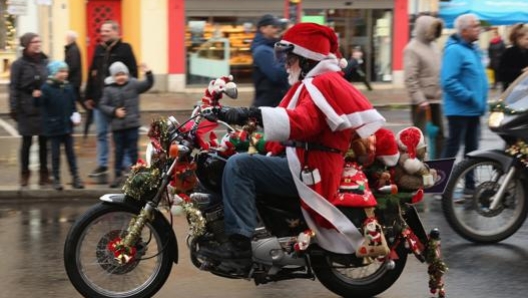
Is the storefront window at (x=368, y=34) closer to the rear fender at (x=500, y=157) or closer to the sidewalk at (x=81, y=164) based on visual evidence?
the sidewalk at (x=81, y=164)

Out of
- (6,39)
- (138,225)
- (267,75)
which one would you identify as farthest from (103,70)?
(6,39)

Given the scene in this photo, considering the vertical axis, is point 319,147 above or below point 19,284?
above

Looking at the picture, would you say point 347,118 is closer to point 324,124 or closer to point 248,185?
point 324,124

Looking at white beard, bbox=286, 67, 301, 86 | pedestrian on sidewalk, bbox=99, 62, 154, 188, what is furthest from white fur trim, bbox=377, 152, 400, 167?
pedestrian on sidewalk, bbox=99, 62, 154, 188

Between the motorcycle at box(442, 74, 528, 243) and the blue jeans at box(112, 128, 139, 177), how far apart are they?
3.86 meters

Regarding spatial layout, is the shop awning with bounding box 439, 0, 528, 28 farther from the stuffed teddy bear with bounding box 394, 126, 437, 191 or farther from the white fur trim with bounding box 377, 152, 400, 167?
the white fur trim with bounding box 377, 152, 400, 167

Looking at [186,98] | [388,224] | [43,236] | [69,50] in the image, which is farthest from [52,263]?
[186,98]

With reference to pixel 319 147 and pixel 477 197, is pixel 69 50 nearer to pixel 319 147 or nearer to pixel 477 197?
pixel 477 197

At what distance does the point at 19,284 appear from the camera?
19.1 ft

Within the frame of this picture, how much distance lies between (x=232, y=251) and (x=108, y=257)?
2.60 feet

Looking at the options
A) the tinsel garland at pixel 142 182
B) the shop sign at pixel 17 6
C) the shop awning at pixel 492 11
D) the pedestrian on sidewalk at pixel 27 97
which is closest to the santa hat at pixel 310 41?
the tinsel garland at pixel 142 182

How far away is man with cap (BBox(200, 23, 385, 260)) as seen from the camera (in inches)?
190

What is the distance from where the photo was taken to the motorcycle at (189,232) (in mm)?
4957

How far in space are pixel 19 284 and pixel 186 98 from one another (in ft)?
51.9
